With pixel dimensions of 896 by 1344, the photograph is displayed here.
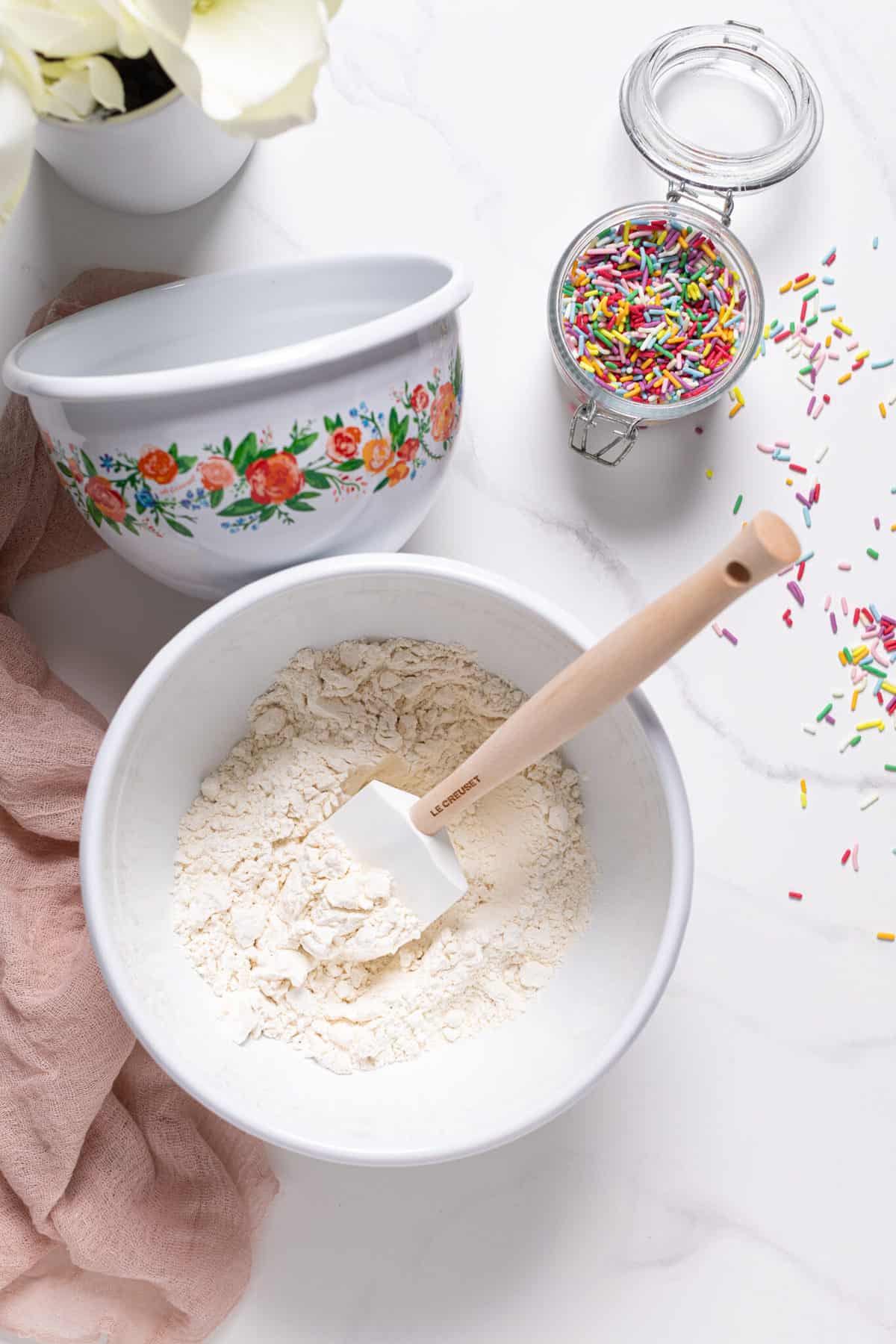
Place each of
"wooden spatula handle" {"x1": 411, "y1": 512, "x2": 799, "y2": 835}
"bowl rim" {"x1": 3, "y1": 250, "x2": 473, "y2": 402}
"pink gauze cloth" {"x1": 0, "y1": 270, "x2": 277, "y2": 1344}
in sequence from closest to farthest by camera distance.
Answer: "wooden spatula handle" {"x1": 411, "y1": 512, "x2": 799, "y2": 835}
"bowl rim" {"x1": 3, "y1": 250, "x2": 473, "y2": 402}
"pink gauze cloth" {"x1": 0, "y1": 270, "x2": 277, "y2": 1344}

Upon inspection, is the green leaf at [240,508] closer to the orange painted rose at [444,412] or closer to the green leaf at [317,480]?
the green leaf at [317,480]

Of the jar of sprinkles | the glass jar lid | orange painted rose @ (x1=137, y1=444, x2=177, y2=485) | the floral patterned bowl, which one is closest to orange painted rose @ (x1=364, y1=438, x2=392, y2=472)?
the floral patterned bowl

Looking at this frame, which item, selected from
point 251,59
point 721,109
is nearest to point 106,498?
point 251,59

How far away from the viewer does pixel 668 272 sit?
960 millimetres

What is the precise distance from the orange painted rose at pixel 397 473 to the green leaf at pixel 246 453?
3.9 inches

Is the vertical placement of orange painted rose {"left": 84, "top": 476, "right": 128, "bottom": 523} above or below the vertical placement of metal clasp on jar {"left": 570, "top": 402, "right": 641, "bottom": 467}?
above

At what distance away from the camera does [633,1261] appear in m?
1.01

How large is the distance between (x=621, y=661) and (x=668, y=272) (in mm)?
476

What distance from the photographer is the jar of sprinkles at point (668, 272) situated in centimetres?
94

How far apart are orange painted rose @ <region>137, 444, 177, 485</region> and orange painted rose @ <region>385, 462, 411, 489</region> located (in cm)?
15

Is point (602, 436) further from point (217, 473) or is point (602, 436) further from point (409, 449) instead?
point (217, 473)

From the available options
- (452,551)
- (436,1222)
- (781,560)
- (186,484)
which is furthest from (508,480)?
(436,1222)

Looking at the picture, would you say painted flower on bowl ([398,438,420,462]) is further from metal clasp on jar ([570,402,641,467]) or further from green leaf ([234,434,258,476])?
metal clasp on jar ([570,402,641,467])

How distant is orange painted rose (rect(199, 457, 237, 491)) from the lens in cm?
73
